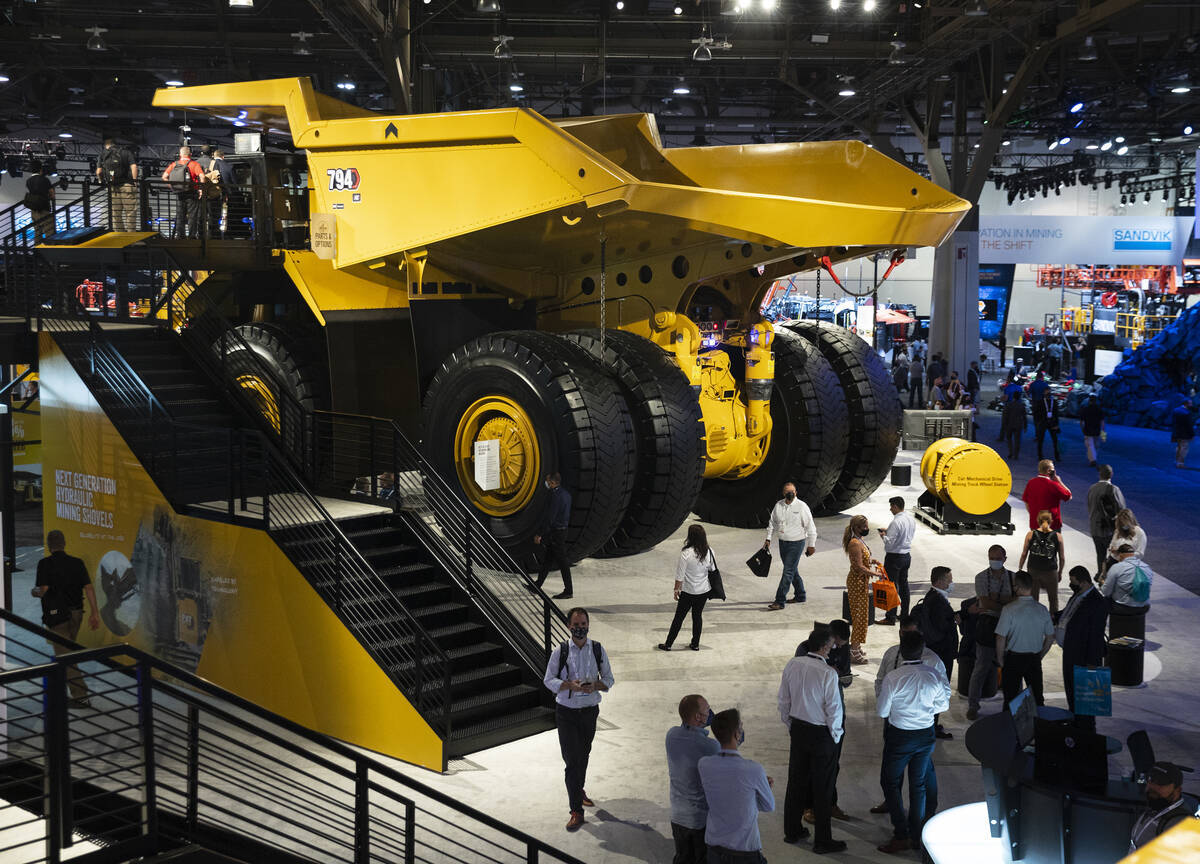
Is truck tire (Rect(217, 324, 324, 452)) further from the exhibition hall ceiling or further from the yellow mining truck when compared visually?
the exhibition hall ceiling

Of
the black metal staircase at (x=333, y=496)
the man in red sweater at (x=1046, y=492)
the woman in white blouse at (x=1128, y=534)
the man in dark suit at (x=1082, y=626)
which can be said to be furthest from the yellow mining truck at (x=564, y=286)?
the man in dark suit at (x=1082, y=626)

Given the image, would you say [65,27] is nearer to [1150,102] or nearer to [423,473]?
[423,473]

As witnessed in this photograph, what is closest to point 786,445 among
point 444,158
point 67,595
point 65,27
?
point 444,158

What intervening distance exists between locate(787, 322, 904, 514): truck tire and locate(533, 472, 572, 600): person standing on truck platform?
513cm

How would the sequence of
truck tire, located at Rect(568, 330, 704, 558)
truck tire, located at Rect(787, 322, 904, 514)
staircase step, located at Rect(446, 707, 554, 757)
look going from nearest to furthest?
staircase step, located at Rect(446, 707, 554, 757) < truck tire, located at Rect(568, 330, 704, 558) < truck tire, located at Rect(787, 322, 904, 514)

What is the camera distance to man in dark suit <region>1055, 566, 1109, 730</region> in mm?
9099

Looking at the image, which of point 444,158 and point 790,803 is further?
point 444,158

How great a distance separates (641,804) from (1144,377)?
25.6 metres

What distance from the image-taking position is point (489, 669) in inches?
372

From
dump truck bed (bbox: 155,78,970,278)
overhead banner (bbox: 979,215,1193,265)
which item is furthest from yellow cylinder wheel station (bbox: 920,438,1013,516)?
overhead banner (bbox: 979,215,1193,265)

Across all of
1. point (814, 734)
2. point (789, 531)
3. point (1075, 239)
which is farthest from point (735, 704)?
point (1075, 239)

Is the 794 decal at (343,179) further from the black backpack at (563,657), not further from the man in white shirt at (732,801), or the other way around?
the man in white shirt at (732,801)

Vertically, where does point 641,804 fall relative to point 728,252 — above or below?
below

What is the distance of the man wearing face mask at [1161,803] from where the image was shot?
18.7 ft
